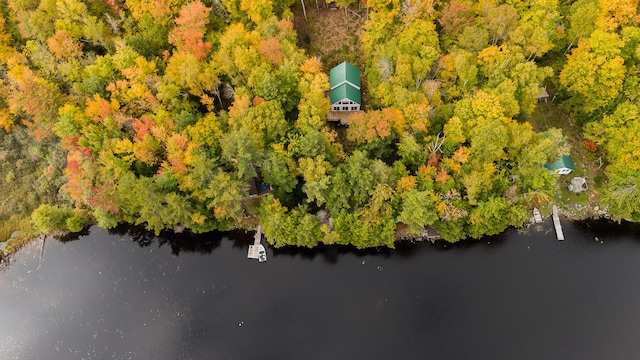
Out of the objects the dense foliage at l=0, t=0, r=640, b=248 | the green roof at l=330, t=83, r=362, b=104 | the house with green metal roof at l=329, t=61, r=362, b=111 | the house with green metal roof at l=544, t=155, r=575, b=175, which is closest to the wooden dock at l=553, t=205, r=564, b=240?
the dense foliage at l=0, t=0, r=640, b=248

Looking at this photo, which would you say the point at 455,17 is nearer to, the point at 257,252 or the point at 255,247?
the point at 255,247

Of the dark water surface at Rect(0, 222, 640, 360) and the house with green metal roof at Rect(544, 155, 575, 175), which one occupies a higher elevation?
the house with green metal roof at Rect(544, 155, 575, 175)

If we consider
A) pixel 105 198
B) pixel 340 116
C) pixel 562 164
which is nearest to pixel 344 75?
pixel 340 116

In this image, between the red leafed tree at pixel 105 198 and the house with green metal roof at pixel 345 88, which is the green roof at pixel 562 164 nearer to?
the house with green metal roof at pixel 345 88

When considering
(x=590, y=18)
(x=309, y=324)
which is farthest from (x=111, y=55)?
(x=590, y=18)

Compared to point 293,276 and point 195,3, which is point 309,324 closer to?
point 293,276

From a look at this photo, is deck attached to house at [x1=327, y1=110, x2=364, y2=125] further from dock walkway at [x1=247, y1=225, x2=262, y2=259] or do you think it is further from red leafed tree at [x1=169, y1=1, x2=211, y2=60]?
dock walkway at [x1=247, y1=225, x2=262, y2=259]
